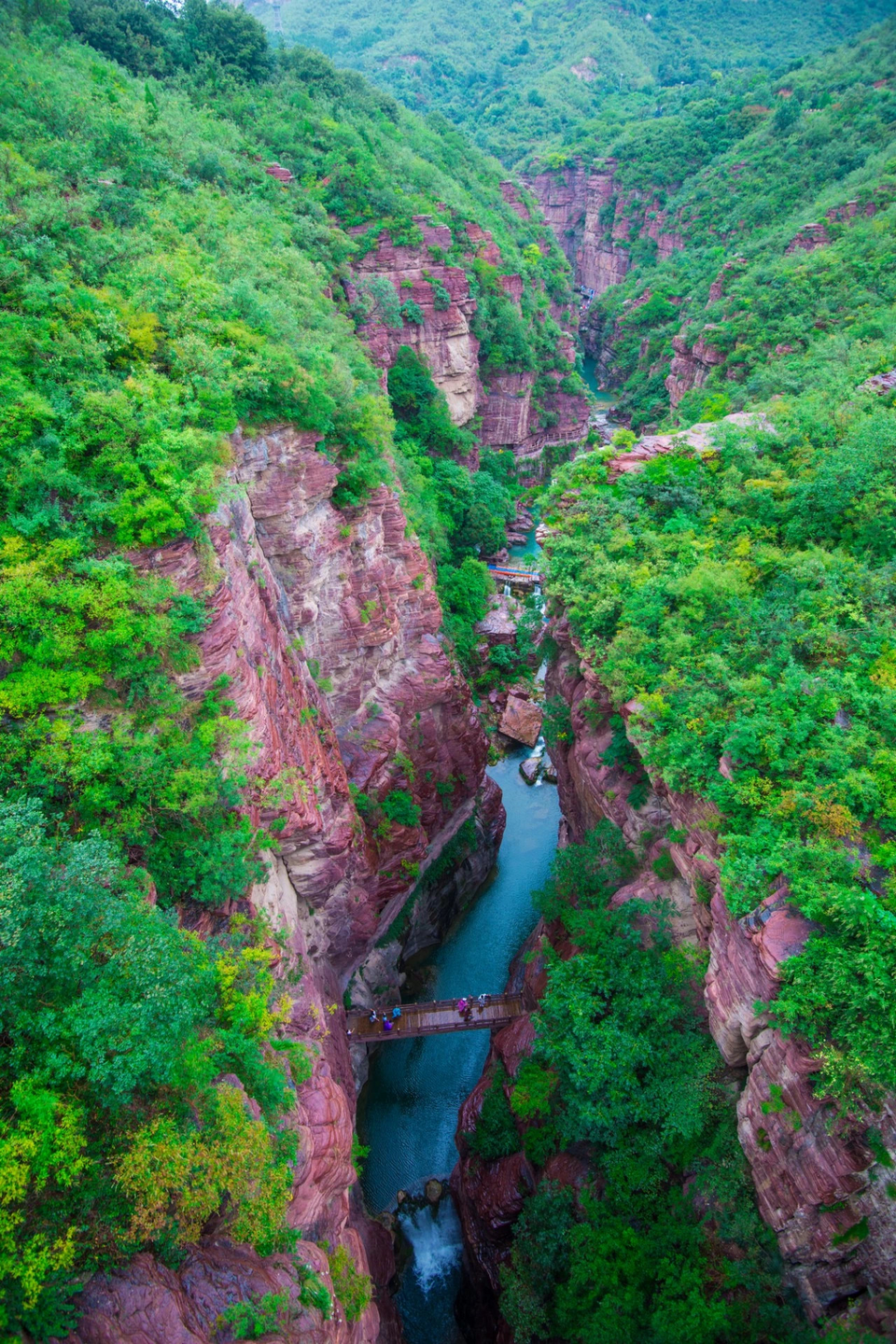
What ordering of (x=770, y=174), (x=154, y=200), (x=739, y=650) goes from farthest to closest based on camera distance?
(x=770, y=174) < (x=154, y=200) < (x=739, y=650)

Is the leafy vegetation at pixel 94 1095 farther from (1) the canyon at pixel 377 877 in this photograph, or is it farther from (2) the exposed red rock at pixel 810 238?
(2) the exposed red rock at pixel 810 238

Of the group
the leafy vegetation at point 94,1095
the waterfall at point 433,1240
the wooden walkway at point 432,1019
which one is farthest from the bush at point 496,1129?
the leafy vegetation at point 94,1095

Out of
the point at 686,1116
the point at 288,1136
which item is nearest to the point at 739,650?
the point at 686,1116

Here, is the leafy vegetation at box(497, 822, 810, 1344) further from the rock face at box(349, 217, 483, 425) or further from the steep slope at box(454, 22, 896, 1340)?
the rock face at box(349, 217, 483, 425)

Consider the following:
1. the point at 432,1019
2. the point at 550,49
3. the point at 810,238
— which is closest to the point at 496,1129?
the point at 432,1019

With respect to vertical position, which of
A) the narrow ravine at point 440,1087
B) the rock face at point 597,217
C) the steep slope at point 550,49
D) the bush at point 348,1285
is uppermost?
the steep slope at point 550,49

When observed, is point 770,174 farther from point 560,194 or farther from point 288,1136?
point 288,1136

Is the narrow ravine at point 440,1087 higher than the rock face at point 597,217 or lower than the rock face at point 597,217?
lower
